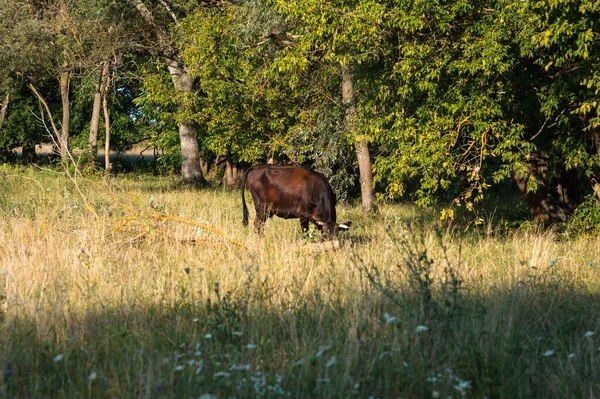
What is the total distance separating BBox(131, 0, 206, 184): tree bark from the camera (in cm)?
2298

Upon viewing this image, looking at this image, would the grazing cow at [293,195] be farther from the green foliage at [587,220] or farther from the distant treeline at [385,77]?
the green foliage at [587,220]

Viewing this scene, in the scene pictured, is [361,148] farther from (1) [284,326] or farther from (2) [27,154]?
(2) [27,154]

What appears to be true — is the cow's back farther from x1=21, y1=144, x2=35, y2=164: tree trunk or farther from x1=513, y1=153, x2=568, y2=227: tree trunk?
x1=21, y1=144, x2=35, y2=164: tree trunk

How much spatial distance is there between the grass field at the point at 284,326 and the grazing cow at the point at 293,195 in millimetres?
2063

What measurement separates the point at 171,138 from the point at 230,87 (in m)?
13.2

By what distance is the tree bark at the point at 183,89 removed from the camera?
2298 centimetres

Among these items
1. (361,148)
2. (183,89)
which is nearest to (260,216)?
(361,148)

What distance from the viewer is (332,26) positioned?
1161 centimetres

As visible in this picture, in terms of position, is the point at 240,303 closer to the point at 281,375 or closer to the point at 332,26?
the point at 281,375

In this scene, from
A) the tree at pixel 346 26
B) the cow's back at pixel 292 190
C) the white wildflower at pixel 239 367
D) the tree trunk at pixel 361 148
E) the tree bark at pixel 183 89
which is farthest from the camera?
the tree bark at pixel 183 89

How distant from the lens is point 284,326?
6070mm

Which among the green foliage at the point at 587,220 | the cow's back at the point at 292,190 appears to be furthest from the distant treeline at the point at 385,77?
the cow's back at the point at 292,190

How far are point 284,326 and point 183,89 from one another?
19.8 metres

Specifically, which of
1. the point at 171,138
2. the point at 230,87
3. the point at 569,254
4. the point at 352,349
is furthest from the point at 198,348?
the point at 171,138
